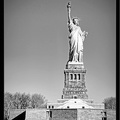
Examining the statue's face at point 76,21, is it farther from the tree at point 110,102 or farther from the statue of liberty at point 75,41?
the tree at point 110,102

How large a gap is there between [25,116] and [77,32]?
1220 cm

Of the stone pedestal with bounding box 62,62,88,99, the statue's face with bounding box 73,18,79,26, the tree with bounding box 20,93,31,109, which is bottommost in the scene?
the tree with bounding box 20,93,31,109

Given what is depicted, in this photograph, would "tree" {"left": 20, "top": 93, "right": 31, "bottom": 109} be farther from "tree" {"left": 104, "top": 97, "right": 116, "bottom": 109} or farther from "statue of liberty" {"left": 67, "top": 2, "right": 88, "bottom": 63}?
"tree" {"left": 104, "top": 97, "right": 116, "bottom": 109}

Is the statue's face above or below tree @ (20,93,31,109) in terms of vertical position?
above

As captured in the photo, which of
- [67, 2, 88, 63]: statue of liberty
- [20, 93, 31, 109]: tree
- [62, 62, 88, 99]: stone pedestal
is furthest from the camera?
[20, 93, 31, 109]: tree

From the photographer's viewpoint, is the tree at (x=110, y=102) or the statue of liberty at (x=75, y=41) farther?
the statue of liberty at (x=75, y=41)

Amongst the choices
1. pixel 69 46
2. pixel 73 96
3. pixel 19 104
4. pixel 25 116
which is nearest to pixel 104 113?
pixel 25 116

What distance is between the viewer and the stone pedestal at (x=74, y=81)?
35344mm

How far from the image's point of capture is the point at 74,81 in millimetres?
36219

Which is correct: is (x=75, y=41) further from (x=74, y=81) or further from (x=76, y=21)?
(x=74, y=81)

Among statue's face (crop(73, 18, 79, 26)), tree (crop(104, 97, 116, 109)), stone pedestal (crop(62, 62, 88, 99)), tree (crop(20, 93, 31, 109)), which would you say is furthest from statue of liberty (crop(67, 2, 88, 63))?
tree (crop(20, 93, 31, 109))

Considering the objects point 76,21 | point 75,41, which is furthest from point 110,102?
point 76,21

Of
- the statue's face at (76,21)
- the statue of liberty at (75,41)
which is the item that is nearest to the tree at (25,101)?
the statue of liberty at (75,41)

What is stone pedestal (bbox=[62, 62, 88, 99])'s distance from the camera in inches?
1391
